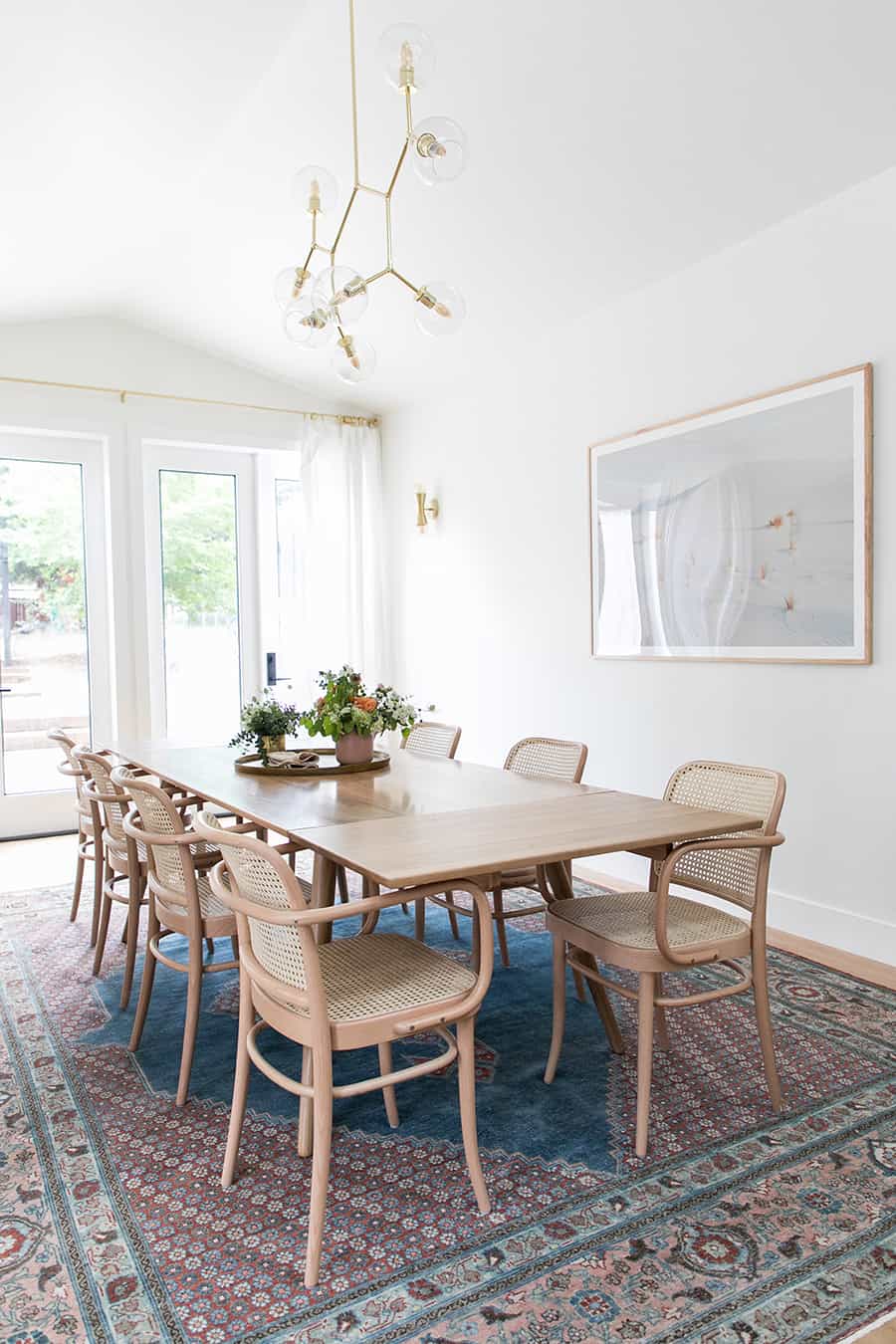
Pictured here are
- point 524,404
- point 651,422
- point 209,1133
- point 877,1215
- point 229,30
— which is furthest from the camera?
point 524,404

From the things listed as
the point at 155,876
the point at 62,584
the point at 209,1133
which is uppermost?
the point at 62,584

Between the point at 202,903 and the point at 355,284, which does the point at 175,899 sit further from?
the point at 355,284

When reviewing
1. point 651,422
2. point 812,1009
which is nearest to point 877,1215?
point 812,1009

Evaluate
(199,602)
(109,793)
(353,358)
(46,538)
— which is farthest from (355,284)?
(199,602)

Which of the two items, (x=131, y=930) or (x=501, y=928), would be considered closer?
(x=131, y=930)

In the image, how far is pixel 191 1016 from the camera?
249cm

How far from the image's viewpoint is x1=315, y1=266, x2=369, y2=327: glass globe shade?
8.77ft

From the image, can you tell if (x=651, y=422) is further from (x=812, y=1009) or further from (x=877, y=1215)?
(x=877, y=1215)

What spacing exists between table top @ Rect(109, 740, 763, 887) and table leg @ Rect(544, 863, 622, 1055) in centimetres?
24

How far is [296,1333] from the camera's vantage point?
1645 millimetres

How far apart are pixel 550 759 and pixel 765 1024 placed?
125cm

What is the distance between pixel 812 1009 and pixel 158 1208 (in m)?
2.03

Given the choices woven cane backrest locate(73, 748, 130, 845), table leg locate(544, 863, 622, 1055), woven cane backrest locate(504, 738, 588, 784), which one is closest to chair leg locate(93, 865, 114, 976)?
woven cane backrest locate(73, 748, 130, 845)

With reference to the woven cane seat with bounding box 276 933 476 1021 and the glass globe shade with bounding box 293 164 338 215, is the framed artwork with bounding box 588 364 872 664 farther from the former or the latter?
the woven cane seat with bounding box 276 933 476 1021
